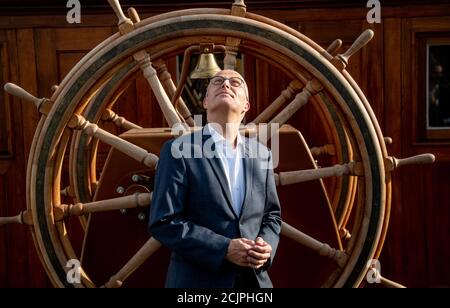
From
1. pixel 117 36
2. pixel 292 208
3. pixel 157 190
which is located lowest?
pixel 292 208

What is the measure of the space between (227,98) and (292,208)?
0.60 metres

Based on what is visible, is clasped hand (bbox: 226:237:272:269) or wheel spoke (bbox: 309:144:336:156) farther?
wheel spoke (bbox: 309:144:336:156)

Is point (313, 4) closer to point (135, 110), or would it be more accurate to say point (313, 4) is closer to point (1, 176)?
point (135, 110)

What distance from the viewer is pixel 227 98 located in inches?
63.5

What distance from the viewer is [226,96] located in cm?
162

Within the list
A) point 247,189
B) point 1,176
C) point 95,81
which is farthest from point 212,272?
point 1,176

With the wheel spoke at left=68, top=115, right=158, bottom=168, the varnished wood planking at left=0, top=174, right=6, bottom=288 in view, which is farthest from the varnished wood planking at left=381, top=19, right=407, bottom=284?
the varnished wood planking at left=0, top=174, right=6, bottom=288

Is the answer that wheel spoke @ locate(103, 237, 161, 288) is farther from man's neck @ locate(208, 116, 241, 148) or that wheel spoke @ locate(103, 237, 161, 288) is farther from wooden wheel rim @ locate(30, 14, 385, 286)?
man's neck @ locate(208, 116, 241, 148)

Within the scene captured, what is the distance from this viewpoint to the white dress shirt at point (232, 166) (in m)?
1.60

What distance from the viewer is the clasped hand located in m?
1.50

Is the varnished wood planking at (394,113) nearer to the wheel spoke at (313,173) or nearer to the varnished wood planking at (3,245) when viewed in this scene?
the wheel spoke at (313,173)

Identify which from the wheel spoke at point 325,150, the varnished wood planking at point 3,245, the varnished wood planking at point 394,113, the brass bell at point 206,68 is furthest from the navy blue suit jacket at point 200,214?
the varnished wood planking at point 3,245
